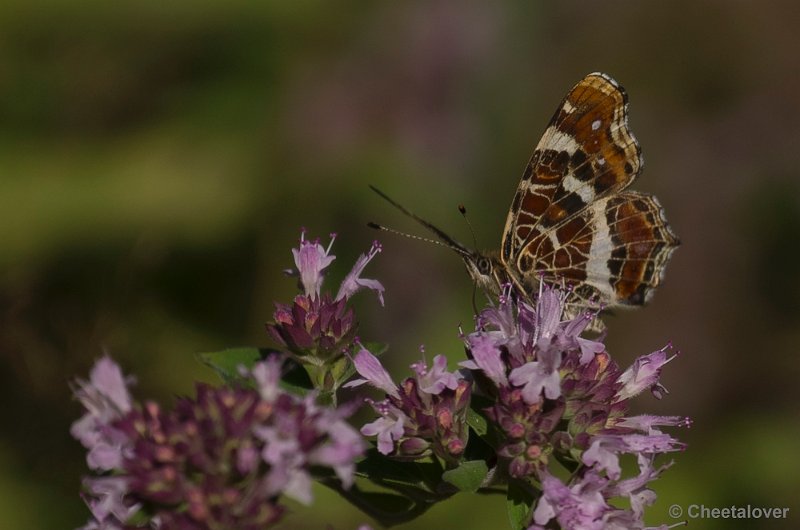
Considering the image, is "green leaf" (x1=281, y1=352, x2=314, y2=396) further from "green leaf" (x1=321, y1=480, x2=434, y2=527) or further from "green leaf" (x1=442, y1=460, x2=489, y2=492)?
"green leaf" (x1=442, y1=460, x2=489, y2=492)

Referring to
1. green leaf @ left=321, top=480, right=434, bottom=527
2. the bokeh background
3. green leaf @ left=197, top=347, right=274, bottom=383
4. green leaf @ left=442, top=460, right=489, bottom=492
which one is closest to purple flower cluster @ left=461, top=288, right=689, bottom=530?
green leaf @ left=442, top=460, right=489, bottom=492

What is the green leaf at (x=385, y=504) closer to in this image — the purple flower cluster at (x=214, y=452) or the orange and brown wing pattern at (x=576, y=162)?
the purple flower cluster at (x=214, y=452)

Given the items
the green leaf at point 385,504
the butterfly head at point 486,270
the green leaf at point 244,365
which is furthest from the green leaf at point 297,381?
the butterfly head at point 486,270

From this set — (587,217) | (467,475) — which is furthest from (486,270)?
(467,475)

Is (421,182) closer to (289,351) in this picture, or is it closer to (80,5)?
(80,5)

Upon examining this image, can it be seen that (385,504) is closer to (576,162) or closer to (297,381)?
(297,381)

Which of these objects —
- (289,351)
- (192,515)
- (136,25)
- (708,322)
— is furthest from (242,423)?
(708,322)
